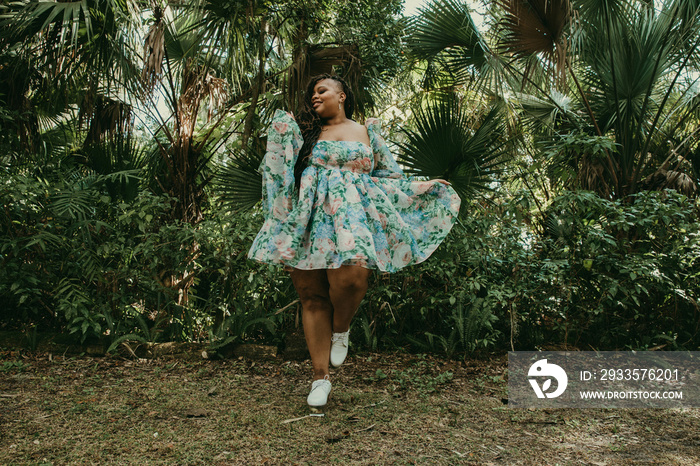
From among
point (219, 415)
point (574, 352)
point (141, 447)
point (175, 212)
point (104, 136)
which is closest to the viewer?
point (141, 447)

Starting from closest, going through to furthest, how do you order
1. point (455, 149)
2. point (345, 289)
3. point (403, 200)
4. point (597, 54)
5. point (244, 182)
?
1. point (345, 289)
2. point (403, 200)
3. point (455, 149)
4. point (244, 182)
5. point (597, 54)

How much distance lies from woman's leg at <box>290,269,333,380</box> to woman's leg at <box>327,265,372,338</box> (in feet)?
0.20

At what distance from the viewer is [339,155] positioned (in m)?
2.40

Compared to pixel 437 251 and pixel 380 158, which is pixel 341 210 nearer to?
pixel 380 158

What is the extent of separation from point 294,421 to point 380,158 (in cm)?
143

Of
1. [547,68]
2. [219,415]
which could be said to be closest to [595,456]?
[219,415]

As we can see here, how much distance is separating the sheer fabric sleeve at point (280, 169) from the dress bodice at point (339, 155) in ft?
0.43

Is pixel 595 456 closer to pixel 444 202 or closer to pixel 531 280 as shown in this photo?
pixel 444 202

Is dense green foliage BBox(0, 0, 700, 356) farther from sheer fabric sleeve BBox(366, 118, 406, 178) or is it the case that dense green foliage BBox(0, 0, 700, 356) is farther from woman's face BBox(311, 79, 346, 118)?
woman's face BBox(311, 79, 346, 118)

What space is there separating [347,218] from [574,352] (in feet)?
6.70

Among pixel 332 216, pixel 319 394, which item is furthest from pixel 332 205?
pixel 319 394

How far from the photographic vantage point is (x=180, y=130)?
452cm

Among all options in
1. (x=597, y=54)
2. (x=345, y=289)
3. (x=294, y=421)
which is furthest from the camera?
(x=597, y=54)

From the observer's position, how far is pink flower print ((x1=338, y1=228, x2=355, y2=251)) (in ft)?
6.95
